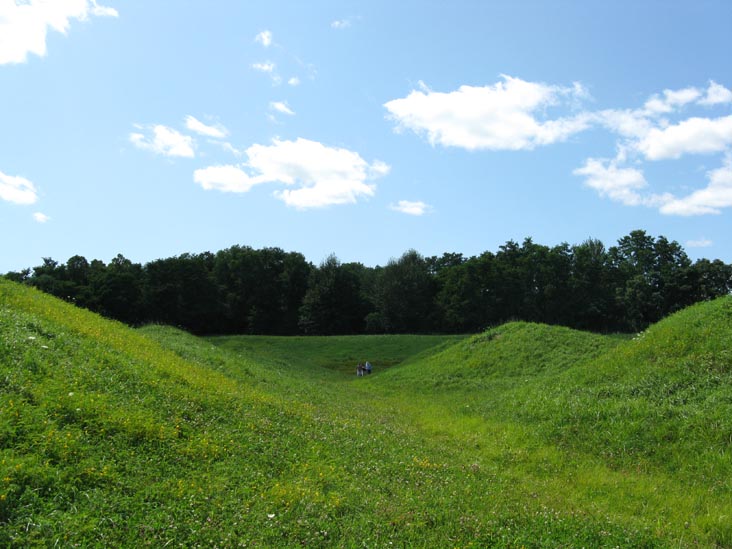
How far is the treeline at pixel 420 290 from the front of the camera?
72.0 metres

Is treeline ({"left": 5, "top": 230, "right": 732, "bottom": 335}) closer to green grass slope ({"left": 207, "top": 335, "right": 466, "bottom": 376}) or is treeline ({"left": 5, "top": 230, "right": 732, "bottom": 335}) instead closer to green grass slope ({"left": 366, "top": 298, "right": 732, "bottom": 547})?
green grass slope ({"left": 207, "top": 335, "right": 466, "bottom": 376})

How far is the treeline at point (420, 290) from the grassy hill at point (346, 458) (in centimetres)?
5909

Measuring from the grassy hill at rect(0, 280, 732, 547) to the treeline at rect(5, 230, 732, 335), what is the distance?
194 ft

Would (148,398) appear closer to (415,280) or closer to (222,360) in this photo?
(222,360)

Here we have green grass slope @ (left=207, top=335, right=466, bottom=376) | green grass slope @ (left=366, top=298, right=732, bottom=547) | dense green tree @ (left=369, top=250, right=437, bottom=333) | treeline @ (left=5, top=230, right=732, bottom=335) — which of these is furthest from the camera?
dense green tree @ (left=369, top=250, right=437, bottom=333)

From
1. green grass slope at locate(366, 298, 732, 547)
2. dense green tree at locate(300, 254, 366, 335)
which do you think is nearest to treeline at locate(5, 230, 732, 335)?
dense green tree at locate(300, 254, 366, 335)

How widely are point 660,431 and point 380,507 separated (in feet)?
23.8

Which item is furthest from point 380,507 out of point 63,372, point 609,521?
point 63,372

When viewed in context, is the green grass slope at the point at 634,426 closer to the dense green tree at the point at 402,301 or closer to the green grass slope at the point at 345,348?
the green grass slope at the point at 345,348

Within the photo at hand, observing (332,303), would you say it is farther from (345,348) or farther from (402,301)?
(345,348)

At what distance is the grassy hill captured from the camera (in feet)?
17.6

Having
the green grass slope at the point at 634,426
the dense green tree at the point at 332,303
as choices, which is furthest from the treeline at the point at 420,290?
the green grass slope at the point at 634,426

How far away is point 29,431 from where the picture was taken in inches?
230

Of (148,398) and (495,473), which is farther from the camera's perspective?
(495,473)
